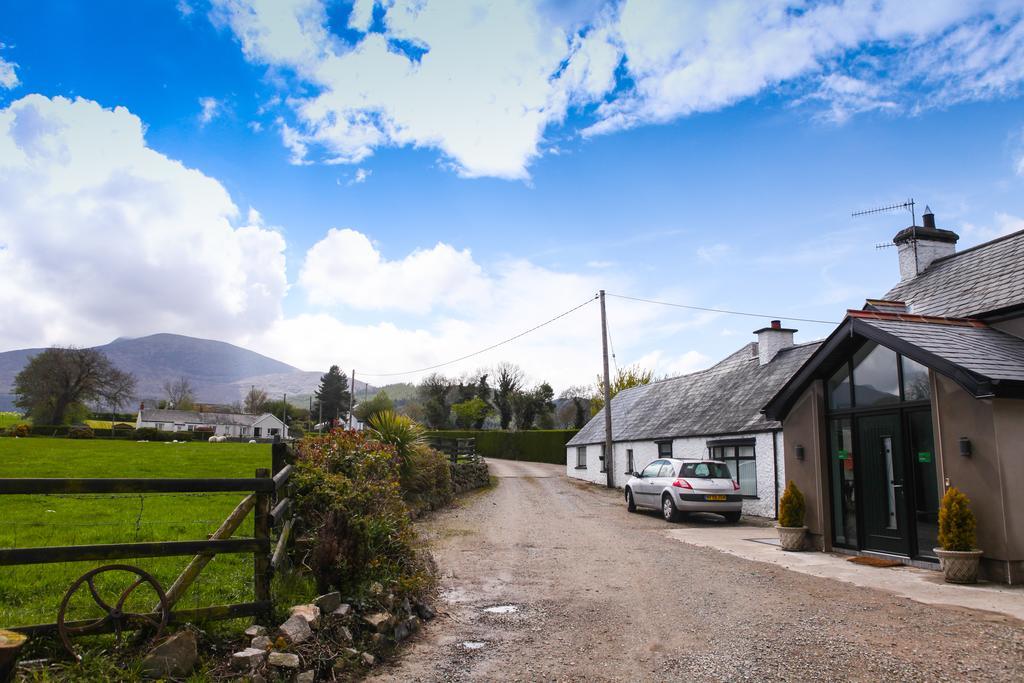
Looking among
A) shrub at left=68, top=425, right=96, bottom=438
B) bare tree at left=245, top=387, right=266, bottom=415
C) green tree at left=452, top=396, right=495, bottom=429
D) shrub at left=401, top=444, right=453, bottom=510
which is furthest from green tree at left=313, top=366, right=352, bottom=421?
shrub at left=401, top=444, right=453, bottom=510

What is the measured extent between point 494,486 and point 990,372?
2061cm

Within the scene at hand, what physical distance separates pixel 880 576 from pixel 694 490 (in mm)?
7340

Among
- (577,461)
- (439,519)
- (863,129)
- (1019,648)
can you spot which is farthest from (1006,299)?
(577,461)

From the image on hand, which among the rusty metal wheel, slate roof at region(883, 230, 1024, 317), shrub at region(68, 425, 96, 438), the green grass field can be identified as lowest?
the green grass field

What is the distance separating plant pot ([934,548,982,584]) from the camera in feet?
29.4

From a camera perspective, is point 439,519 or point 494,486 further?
point 494,486

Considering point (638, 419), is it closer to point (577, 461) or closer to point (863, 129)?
point (577, 461)

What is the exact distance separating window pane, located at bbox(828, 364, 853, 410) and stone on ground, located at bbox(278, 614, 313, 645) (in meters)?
10.4

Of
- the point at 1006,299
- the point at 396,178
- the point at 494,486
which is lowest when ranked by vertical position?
the point at 494,486

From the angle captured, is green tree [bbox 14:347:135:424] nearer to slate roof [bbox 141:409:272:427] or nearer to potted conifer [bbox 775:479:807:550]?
slate roof [bbox 141:409:272:427]

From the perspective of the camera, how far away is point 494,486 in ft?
90.3

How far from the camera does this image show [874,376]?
11.5 m

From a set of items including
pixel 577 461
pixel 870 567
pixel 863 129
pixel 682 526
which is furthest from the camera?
pixel 577 461

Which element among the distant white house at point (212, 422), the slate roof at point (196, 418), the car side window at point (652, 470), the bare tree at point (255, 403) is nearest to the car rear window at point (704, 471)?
the car side window at point (652, 470)
